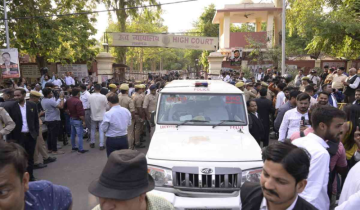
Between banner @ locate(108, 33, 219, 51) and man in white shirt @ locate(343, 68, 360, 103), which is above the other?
banner @ locate(108, 33, 219, 51)

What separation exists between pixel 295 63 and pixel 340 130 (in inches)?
1039

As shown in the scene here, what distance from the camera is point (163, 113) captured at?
15.9 ft

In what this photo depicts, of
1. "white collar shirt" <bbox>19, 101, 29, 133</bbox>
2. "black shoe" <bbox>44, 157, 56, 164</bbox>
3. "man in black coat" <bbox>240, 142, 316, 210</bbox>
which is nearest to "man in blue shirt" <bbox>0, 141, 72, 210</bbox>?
"man in black coat" <bbox>240, 142, 316, 210</bbox>

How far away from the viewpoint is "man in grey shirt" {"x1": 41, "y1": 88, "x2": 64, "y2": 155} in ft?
23.8

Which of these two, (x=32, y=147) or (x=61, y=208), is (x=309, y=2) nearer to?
(x=32, y=147)

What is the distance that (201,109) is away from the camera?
188 inches

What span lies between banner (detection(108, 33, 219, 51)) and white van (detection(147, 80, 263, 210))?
45.4ft

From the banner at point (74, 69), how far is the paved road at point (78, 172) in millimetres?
13662

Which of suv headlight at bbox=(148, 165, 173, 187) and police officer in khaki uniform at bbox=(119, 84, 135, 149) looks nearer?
suv headlight at bbox=(148, 165, 173, 187)

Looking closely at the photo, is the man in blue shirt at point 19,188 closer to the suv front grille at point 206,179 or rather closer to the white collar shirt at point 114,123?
the suv front grille at point 206,179

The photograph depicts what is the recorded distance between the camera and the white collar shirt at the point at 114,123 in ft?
17.9

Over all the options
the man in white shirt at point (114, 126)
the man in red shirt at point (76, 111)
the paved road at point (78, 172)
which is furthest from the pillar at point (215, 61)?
the man in white shirt at point (114, 126)

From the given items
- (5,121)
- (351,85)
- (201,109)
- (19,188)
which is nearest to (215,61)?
(351,85)

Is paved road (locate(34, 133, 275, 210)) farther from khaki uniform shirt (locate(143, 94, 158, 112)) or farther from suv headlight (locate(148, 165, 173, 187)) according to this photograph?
suv headlight (locate(148, 165, 173, 187))
